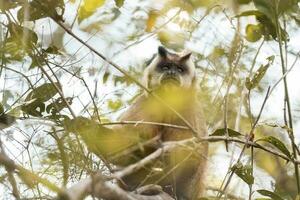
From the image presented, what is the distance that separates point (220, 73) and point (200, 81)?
1.08 meters

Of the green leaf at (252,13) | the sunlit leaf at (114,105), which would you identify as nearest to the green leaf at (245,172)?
the green leaf at (252,13)

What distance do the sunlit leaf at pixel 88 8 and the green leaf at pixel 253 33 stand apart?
120cm

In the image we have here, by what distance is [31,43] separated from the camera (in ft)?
10.7

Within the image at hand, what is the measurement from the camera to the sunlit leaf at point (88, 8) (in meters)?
3.35

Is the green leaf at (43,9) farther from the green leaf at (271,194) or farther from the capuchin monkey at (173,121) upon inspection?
the green leaf at (271,194)

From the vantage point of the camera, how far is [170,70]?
19.6 feet

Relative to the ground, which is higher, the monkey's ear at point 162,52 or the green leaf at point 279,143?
the monkey's ear at point 162,52

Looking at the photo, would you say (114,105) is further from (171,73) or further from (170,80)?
(171,73)

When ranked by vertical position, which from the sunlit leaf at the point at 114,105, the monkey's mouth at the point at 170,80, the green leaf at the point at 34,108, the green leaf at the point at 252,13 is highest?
the monkey's mouth at the point at 170,80

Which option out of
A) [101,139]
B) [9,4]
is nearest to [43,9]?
[9,4]

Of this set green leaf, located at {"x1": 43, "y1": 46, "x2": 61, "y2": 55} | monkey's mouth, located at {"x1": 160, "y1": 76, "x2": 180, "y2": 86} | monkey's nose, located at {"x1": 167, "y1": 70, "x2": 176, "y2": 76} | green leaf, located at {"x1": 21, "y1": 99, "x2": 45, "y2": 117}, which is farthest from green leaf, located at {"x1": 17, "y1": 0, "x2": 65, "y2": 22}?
monkey's nose, located at {"x1": 167, "y1": 70, "x2": 176, "y2": 76}

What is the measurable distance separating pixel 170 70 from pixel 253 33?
1.94 m

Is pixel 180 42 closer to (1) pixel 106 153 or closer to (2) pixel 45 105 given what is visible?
(2) pixel 45 105

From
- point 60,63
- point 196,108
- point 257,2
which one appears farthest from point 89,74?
point 196,108
